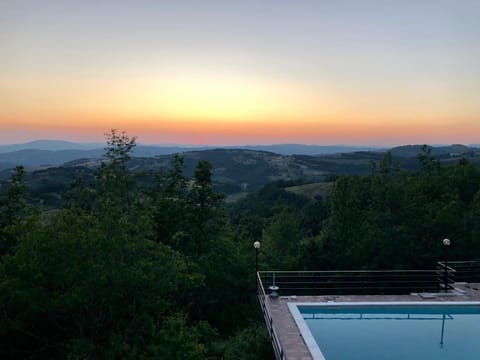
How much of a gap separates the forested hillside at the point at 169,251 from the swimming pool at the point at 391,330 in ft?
5.17

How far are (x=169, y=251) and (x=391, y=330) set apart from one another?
6.33 metres

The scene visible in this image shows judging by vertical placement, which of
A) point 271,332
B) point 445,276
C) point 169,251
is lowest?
point 271,332

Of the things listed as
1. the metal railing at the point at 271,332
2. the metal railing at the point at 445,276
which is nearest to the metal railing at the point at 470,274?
the metal railing at the point at 445,276

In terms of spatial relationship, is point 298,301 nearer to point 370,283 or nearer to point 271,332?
point 271,332

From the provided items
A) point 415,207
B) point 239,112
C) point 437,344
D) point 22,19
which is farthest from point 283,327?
point 239,112

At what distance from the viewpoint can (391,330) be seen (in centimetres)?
1115

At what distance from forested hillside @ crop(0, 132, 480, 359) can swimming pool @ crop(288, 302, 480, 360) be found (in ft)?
5.17

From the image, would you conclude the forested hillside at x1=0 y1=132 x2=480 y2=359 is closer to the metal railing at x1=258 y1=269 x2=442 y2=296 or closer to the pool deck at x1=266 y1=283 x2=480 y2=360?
the pool deck at x1=266 y1=283 x2=480 y2=360

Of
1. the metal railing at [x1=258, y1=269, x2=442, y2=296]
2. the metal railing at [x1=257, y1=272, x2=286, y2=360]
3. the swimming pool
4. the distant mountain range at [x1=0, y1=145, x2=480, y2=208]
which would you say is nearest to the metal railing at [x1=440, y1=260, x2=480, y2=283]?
the metal railing at [x1=258, y1=269, x2=442, y2=296]

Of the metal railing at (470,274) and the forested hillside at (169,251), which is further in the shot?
the metal railing at (470,274)

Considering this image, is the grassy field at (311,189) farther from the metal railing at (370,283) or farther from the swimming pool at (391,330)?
the swimming pool at (391,330)

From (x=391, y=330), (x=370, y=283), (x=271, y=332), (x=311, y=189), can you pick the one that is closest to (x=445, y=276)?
(x=370, y=283)

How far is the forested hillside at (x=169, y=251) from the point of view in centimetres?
839

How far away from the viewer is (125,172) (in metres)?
15.5
